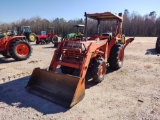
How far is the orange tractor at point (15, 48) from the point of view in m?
8.96

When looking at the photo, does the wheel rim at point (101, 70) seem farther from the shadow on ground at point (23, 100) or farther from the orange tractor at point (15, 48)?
the orange tractor at point (15, 48)

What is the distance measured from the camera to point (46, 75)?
16.1 ft

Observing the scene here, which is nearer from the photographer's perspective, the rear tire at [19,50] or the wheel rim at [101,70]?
the wheel rim at [101,70]

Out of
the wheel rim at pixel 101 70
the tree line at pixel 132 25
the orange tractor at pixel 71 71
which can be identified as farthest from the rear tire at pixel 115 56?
the tree line at pixel 132 25

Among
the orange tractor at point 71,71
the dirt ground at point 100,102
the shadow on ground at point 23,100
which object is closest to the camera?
the dirt ground at point 100,102

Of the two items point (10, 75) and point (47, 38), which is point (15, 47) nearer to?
point (10, 75)

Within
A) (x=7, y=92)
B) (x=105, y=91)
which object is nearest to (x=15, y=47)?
(x=7, y=92)

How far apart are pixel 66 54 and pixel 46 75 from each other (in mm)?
923

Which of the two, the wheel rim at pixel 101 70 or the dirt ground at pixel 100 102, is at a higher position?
the wheel rim at pixel 101 70

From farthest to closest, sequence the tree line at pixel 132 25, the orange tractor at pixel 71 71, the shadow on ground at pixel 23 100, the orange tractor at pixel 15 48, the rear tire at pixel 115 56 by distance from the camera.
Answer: the tree line at pixel 132 25, the orange tractor at pixel 15 48, the rear tire at pixel 115 56, the orange tractor at pixel 71 71, the shadow on ground at pixel 23 100

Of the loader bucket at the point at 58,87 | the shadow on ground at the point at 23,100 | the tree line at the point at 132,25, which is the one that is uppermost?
the tree line at the point at 132,25

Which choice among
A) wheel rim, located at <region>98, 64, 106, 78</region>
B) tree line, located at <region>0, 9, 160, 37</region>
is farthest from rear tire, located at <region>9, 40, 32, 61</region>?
tree line, located at <region>0, 9, 160, 37</region>

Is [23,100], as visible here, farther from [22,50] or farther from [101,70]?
[22,50]

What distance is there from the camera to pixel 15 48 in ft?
29.7
